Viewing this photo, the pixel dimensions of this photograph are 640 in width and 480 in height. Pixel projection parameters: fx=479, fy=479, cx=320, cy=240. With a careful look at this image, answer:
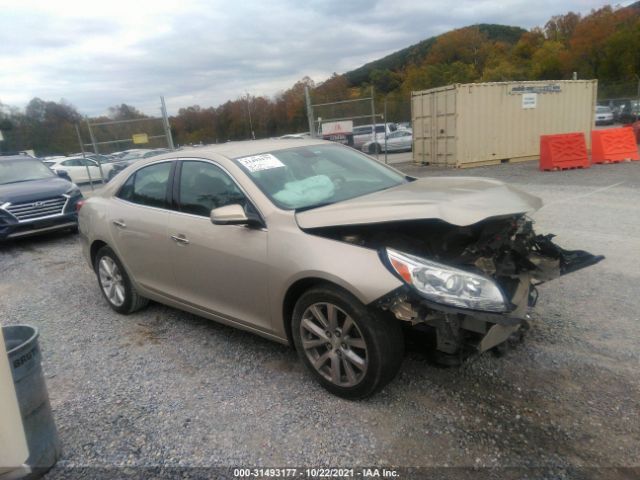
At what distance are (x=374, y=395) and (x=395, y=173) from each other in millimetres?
2084

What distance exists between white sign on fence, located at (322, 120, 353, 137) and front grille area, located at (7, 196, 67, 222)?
884 centimetres

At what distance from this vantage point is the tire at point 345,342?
9.00 ft

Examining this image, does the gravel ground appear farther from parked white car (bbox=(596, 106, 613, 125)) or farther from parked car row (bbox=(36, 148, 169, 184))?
parked white car (bbox=(596, 106, 613, 125))

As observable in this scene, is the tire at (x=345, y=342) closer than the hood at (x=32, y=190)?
Yes

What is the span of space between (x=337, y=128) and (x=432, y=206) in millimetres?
13144

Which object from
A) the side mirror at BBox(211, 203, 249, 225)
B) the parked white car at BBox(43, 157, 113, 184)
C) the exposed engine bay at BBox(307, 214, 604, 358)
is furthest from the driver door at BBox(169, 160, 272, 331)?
the parked white car at BBox(43, 157, 113, 184)

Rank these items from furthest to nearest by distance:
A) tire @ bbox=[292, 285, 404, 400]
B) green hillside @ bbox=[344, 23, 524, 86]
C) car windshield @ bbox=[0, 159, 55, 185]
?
1. green hillside @ bbox=[344, 23, 524, 86]
2. car windshield @ bbox=[0, 159, 55, 185]
3. tire @ bbox=[292, 285, 404, 400]

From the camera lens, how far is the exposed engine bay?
8.54 ft

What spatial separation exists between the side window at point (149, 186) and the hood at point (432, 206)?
5.19 ft

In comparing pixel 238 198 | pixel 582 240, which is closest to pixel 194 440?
pixel 238 198

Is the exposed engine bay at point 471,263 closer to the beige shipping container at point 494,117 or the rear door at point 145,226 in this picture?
the rear door at point 145,226

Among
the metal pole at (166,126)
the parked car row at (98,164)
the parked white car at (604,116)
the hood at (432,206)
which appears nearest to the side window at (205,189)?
the hood at (432,206)

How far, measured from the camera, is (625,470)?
7.65 feet

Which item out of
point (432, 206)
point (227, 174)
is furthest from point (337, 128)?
point (432, 206)
